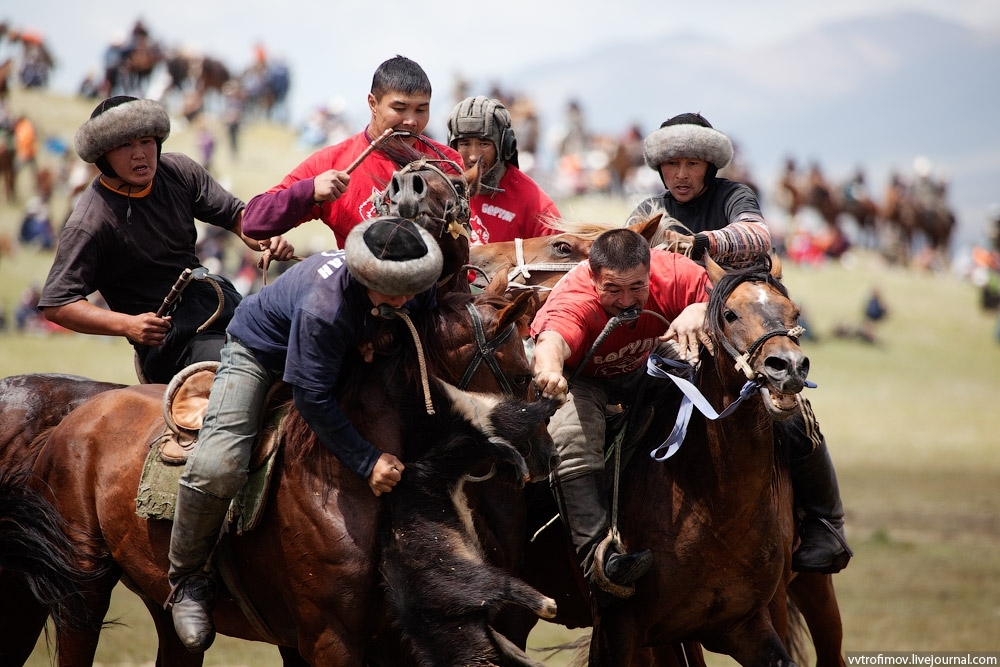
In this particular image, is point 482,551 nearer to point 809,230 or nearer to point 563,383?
point 563,383

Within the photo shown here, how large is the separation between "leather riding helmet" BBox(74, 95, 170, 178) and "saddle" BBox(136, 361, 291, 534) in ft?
3.83

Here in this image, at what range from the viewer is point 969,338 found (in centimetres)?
2781

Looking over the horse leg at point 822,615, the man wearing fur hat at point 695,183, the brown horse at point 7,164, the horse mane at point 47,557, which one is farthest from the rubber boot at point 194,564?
the brown horse at point 7,164

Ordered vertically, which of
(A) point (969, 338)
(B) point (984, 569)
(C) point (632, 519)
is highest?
(C) point (632, 519)

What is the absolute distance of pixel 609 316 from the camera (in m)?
4.78

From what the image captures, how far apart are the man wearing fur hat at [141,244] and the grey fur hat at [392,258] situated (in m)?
1.33

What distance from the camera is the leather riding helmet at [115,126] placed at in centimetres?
502

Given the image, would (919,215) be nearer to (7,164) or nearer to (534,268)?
(7,164)

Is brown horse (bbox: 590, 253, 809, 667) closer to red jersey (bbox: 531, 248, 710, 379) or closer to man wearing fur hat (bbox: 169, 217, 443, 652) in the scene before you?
red jersey (bbox: 531, 248, 710, 379)

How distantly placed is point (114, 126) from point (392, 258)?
199 centimetres

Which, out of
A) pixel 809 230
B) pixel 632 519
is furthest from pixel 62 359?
pixel 809 230

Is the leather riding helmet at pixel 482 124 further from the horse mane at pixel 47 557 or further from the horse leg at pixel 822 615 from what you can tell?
the horse leg at pixel 822 615

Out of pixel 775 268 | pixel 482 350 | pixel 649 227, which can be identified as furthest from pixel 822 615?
pixel 482 350

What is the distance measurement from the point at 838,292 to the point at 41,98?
91.3 feet
